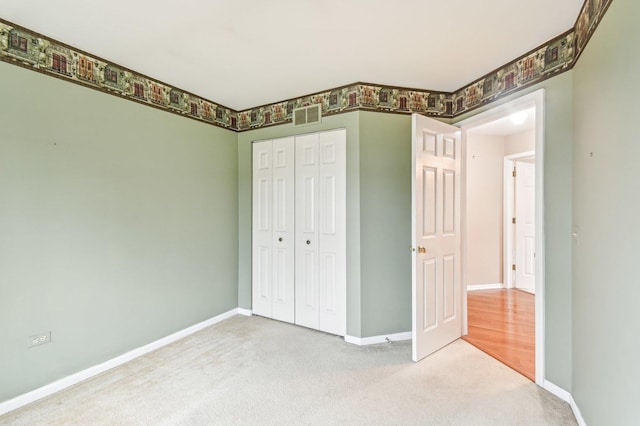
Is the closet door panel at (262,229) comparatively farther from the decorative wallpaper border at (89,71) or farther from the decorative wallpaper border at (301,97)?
the decorative wallpaper border at (89,71)

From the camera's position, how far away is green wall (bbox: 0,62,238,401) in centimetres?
196

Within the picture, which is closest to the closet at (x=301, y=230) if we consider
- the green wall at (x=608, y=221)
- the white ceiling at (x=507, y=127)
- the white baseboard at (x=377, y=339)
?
the white baseboard at (x=377, y=339)

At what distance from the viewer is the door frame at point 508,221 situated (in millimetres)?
4848

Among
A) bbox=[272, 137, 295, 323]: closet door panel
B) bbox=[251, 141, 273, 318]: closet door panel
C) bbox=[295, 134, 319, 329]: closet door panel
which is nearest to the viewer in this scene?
bbox=[295, 134, 319, 329]: closet door panel

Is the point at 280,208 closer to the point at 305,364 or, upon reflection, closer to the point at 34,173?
the point at 305,364

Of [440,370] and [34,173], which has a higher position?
[34,173]

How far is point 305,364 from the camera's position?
97.7 inches

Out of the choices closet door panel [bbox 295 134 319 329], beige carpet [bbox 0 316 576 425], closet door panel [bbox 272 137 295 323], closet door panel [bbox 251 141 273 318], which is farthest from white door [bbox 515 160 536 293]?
closet door panel [bbox 251 141 273 318]

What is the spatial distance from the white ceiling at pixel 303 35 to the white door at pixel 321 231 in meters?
0.69

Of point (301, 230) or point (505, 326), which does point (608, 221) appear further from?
point (301, 230)

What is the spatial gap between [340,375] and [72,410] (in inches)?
70.5

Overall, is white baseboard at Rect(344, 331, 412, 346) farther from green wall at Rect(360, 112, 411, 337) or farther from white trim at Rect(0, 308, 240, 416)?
white trim at Rect(0, 308, 240, 416)

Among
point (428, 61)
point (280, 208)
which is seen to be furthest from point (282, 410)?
point (428, 61)

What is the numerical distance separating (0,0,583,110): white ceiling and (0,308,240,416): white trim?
2.42m
